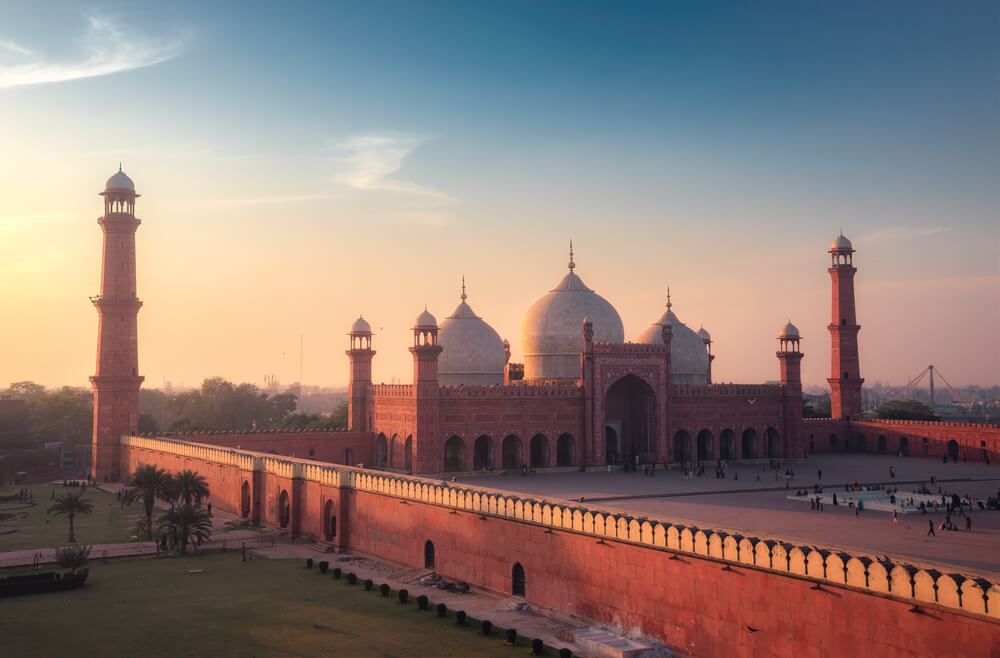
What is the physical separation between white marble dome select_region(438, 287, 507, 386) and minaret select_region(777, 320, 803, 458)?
1300 cm

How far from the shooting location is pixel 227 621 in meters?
15.4

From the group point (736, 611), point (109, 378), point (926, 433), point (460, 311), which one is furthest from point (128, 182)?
point (926, 433)

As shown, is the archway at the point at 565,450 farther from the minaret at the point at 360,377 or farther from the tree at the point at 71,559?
the tree at the point at 71,559

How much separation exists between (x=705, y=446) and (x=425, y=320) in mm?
13966

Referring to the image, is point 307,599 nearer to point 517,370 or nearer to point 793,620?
point 793,620

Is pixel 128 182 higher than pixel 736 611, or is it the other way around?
pixel 128 182

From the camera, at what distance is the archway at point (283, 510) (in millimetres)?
25039

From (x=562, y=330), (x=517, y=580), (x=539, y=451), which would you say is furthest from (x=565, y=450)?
(x=517, y=580)

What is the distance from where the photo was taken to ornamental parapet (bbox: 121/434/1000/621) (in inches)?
404

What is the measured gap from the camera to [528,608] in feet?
53.7

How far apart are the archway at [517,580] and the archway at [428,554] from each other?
2.92 m

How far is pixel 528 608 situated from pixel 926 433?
101 feet

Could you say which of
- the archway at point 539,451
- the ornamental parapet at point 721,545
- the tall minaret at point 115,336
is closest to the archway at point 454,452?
the archway at point 539,451

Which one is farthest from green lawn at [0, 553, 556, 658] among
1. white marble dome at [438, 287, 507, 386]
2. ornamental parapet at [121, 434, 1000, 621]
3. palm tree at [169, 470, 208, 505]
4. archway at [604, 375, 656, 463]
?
archway at [604, 375, 656, 463]
